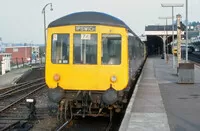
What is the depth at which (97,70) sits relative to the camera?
11.1m

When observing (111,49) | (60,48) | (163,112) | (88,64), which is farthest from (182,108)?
(60,48)

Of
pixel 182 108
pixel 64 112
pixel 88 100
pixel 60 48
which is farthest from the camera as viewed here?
pixel 182 108

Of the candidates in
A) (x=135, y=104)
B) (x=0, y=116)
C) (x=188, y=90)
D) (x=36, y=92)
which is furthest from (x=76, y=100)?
(x=36, y=92)

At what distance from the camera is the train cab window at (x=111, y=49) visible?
11195 mm

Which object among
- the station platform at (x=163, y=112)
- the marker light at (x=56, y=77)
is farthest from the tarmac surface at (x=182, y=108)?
the marker light at (x=56, y=77)

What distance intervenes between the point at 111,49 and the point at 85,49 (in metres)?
0.74

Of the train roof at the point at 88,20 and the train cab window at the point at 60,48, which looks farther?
the train cab window at the point at 60,48

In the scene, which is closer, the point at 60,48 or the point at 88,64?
the point at 88,64

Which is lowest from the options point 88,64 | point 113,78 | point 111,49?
point 113,78

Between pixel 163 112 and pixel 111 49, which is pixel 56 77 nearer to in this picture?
pixel 111 49

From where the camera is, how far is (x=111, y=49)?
11.2 metres

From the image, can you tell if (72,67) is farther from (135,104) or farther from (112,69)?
(135,104)

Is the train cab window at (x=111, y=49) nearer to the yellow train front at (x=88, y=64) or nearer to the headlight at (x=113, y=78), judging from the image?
the yellow train front at (x=88, y=64)

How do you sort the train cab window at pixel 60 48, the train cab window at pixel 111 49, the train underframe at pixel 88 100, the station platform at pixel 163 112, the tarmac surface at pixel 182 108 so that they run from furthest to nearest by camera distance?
the train cab window at pixel 60 48 < the train cab window at pixel 111 49 < the train underframe at pixel 88 100 < the tarmac surface at pixel 182 108 < the station platform at pixel 163 112
